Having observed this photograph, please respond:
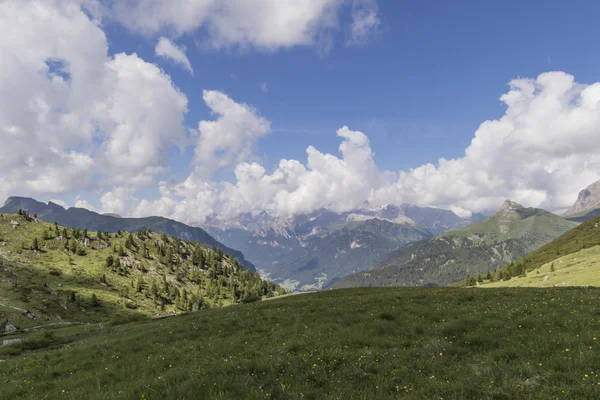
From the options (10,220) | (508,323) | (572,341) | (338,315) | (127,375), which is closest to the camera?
(572,341)

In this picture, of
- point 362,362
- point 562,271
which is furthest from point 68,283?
point 562,271

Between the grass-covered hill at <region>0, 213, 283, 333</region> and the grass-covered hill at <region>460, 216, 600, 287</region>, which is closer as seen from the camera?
the grass-covered hill at <region>460, 216, 600, 287</region>

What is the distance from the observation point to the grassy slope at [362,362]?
8836 millimetres

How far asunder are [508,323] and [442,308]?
6081 mm

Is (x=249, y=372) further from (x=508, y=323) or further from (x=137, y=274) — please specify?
(x=137, y=274)

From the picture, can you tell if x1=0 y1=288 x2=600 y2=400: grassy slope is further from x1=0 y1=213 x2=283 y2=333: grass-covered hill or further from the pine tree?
the pine tree

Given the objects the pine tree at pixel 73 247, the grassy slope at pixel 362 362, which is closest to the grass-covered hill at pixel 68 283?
the pine tree at pixel 73 247

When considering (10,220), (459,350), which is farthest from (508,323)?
(10,220)

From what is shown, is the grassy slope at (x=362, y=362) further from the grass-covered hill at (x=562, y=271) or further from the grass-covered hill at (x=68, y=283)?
the grass-covered hill at (x=68, y=283)

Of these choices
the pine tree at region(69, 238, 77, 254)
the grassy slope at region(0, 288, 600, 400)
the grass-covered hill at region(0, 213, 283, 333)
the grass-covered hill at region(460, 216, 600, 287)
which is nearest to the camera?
the grassy slope at region(0, 288, 600, 400)

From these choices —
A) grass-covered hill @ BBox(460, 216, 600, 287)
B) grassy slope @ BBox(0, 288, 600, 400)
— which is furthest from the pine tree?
grass-covered hill @ BBox(460, 216, 600, 287)

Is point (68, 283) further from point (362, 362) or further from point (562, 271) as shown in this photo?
point (562, 271)

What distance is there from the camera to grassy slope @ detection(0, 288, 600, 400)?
8836 mm

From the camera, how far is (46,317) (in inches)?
3543
